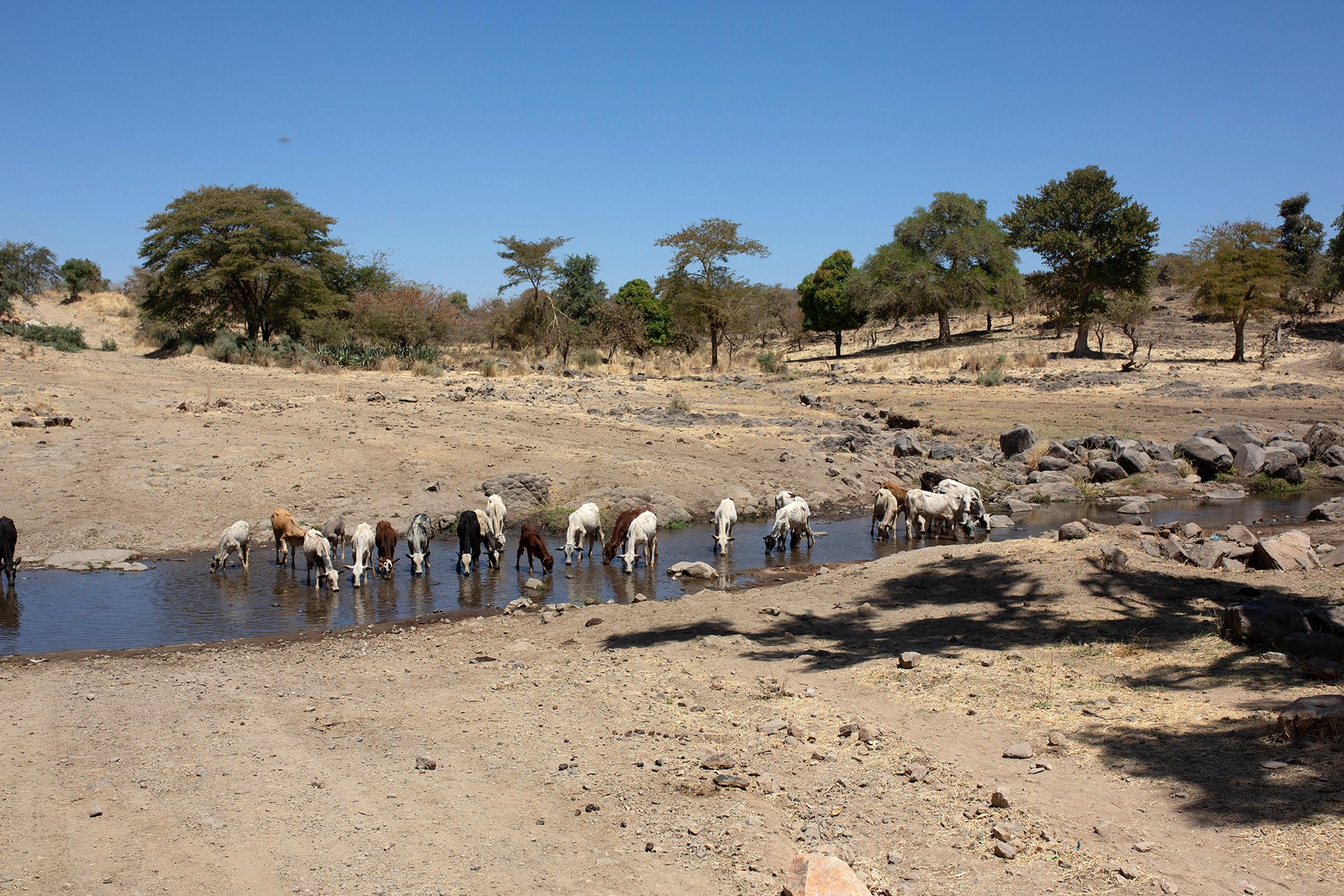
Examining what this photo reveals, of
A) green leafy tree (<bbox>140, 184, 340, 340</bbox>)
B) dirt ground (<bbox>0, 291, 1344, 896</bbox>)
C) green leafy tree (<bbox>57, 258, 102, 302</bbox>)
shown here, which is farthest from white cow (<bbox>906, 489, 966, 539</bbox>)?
green leafy tree (<bbox>57, 258, 102, 302</bbox>)

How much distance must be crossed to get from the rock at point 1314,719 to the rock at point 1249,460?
18814mm

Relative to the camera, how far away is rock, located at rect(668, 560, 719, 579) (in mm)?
14852

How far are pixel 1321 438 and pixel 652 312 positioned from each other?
127 feet

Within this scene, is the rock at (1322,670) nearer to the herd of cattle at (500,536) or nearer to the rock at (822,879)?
the rock at (822,879)

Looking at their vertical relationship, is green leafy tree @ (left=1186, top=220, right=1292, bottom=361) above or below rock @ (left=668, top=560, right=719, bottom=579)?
above

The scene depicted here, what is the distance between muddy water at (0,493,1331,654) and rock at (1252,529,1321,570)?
20.2ft

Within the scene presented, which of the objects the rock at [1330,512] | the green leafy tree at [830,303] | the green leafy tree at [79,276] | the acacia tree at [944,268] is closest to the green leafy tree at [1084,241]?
the acacia tree at [944,268]

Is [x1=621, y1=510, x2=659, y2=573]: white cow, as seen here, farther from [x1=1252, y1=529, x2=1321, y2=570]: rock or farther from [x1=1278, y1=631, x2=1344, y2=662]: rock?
[x1=1278, y1=631, x2=1344, y2=662]: rock

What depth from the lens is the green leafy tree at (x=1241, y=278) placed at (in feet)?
129

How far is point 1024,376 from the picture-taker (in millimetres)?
38531

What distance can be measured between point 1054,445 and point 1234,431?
4.34 m

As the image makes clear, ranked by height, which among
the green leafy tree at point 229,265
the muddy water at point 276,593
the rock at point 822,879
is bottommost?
the muddy water at point 276,593

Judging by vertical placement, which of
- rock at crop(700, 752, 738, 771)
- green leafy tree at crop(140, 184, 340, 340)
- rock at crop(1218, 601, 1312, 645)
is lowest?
rock at crop(700, 752, 738, 771)

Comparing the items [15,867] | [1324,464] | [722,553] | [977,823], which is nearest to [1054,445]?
[1324,464]
